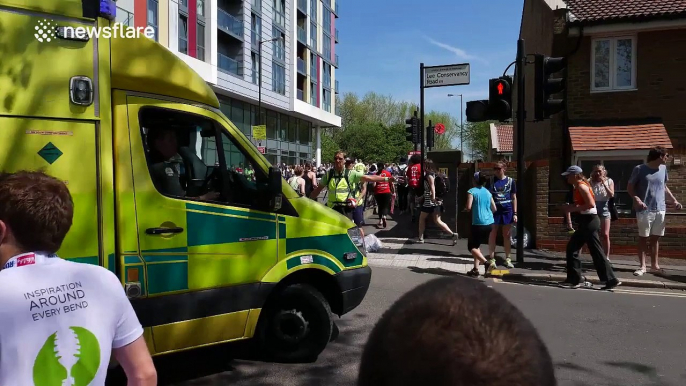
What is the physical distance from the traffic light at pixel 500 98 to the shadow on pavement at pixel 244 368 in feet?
19.4

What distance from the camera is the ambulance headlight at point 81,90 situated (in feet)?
11.3

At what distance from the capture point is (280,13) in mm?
43000

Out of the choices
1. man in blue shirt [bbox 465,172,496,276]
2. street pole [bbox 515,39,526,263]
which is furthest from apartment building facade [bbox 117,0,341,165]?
man in blue shirt [bbox 465,172,496,276]

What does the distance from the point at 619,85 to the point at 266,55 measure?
30.7 metres

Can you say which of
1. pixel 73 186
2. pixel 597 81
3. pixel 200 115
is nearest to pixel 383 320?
pixel 73 186

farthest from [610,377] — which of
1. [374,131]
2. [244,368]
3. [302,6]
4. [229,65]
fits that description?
[374,131]

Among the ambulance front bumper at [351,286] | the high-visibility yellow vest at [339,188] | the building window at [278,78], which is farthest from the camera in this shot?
the building window at [278,78]

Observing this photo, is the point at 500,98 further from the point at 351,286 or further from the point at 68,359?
the point at 68,359

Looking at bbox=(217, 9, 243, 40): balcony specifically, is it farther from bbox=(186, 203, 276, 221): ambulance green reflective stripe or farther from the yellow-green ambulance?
bbox=(186, 203, 276, 221): ambulance green reflective stripe

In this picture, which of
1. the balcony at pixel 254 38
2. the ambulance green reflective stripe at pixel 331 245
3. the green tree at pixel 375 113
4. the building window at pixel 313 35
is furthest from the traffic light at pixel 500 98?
the green tree at pixel 375 113

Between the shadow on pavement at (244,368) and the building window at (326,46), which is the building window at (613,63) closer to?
the shadow on pavement at (244,368)

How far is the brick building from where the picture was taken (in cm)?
1223

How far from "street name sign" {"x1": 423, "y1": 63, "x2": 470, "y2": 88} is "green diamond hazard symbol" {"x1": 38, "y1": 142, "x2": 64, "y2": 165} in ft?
31.9

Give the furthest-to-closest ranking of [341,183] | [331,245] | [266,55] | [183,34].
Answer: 1. [266,55]
2. [183,34]
3. [341,183]
4. [331,245]
